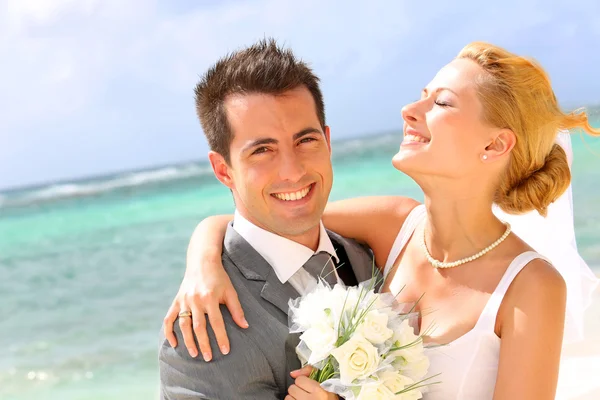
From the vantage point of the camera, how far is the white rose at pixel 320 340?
297cm

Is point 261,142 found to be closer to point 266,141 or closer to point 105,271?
point 266,141

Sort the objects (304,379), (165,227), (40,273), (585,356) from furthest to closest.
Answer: (165,227) < (40,273) < (585,356) < (304,379)

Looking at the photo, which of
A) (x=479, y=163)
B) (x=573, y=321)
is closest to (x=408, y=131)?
(x=479, y=163)

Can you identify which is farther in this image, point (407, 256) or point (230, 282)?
point (407, 256)

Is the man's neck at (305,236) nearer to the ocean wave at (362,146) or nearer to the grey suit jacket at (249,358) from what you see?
the grey suit jacket at (249,358)

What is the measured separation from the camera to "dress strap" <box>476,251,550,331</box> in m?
3.34

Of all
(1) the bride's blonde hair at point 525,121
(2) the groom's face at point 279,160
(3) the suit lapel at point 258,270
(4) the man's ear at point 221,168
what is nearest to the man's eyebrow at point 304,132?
(2) the groom's face at point 279,160

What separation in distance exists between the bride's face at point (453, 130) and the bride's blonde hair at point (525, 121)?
0.16 ft

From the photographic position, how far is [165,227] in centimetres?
1953

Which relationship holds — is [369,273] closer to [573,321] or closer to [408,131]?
[408,131]

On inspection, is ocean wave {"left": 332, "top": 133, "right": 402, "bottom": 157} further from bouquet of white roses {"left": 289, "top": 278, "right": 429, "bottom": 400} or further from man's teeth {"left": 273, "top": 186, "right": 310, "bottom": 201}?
bouquet of white roses {"left": 289, "top": 278, "right": 429, "bottom": 400}

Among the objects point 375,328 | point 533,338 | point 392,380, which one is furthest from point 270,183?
point 533,338

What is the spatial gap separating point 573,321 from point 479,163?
986mm

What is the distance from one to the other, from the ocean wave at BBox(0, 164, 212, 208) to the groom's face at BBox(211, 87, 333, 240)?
97.4ft
